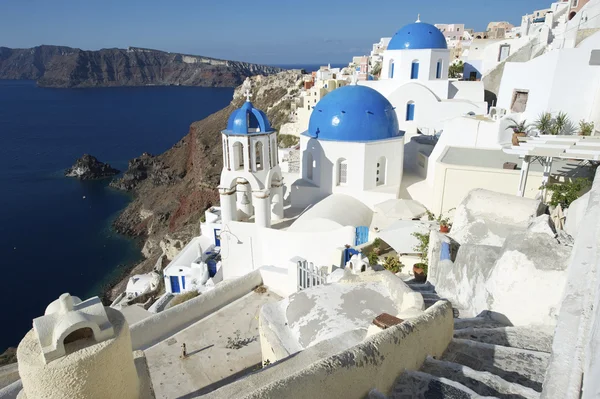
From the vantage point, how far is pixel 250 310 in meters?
9.24

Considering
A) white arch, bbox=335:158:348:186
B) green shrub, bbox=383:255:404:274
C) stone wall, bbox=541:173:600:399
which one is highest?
stone wall, bbox=541:173:600:399

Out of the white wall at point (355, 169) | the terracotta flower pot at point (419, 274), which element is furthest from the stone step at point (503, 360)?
the white wall at point (355, 169)

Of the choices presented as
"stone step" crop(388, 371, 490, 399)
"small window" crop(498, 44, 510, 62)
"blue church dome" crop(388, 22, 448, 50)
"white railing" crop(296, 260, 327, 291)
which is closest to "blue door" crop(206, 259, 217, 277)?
"white railing" crop(296, 260, 327, 291)

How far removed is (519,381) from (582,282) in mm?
1148

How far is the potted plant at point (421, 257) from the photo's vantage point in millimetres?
9076

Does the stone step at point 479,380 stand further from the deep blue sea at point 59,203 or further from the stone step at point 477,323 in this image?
the deep blue sea at point 59,203

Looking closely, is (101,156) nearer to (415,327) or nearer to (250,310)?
(250,310)

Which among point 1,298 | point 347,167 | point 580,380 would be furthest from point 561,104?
point 1,298

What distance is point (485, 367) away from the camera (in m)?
4.14

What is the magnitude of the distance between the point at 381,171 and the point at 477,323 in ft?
33.3

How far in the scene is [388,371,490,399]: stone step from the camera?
3.38m

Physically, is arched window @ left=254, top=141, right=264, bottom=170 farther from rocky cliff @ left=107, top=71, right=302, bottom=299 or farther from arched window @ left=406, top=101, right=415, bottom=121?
rocky cliff @ left=107, top=71, right=302, bottom=299

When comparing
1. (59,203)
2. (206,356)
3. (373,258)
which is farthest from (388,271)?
(59,203)

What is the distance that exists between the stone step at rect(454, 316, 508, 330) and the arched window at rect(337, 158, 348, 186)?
9802 mm
